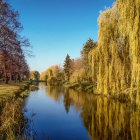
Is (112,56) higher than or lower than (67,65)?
lower

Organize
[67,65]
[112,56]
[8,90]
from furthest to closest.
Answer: [67,65], [8,90], [112,56]

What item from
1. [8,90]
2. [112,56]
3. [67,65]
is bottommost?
[8,90]

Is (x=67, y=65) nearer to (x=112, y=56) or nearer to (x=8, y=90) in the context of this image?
(x=8, y=90)

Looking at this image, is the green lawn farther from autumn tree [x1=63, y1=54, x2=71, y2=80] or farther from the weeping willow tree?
autumn tree [x1=63, y1=54, x2=71, y2=80]

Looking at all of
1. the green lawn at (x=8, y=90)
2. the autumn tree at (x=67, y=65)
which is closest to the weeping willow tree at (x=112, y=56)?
the green lawn at (x=8, y=90)

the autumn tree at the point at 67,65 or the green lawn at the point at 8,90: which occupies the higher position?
the autumn tree at the point at 67,65

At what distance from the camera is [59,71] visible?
4638 cm

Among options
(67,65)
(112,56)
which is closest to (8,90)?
(112,56)

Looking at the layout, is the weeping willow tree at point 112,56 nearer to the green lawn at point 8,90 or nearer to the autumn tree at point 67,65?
the green lawn at point 8,90

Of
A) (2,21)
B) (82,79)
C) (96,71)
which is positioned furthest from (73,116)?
(82,79)

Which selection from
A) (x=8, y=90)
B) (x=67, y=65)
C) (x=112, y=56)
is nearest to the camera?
(x=112, y=56)

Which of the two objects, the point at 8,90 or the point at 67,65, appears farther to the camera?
the point at 67,65

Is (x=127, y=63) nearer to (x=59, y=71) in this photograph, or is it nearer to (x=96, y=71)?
(x=96, y=71)

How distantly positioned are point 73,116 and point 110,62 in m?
5.03
